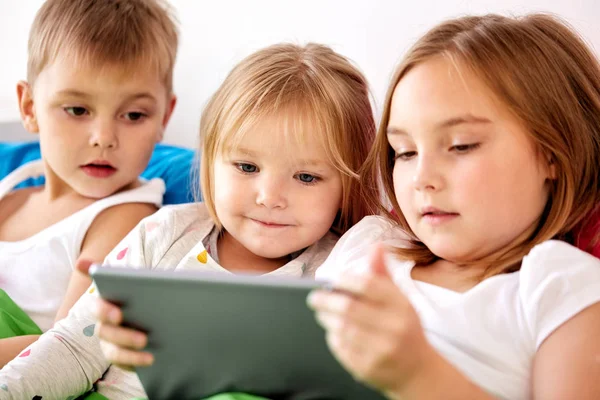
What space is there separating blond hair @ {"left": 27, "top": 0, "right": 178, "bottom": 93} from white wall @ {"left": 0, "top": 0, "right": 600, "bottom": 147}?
33 centimetres

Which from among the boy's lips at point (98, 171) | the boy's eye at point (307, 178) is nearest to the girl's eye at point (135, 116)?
the boy's lips at point (98, 171)

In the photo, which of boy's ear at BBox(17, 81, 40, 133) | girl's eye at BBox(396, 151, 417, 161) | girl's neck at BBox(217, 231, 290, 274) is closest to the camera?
girl's eye at BBox(396, 151, 417, 161)

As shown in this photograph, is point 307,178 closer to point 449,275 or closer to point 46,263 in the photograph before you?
point 449,275

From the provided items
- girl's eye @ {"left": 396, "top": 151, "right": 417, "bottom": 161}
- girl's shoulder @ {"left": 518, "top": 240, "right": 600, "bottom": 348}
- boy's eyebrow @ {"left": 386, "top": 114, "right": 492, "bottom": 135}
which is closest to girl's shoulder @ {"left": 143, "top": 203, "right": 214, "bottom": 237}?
girl's eye @ {"left": 396, "top": 151, "right": 417, "bottom": 161}

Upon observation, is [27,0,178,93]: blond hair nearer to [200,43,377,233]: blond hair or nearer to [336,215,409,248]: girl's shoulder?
[200,43,377,233]: blond hair

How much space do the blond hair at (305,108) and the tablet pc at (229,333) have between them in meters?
0.47

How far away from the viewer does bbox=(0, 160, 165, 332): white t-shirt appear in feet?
5.46

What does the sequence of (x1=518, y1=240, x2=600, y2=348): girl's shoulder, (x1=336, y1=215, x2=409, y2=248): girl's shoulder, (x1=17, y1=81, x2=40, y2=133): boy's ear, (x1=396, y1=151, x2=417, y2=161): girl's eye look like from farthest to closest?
(x1=17, y1=81, x2=40, y2=133): boy's ear, (x1=336, y1=215, x2=409, y2=248): girl's shoulder, (x1=396, y1=151, x2=417, y2=161): girl's eye, (x1=518, y1=240, x2=600, y2=348): girl's shoulder

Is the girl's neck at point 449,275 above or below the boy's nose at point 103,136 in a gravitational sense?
below

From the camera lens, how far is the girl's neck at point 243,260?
147 centimetres

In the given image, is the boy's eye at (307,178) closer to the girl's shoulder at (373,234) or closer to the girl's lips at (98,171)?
the girl's shoulder at (373,234)

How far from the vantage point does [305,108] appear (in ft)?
4.45

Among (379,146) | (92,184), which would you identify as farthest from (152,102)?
(379,146)

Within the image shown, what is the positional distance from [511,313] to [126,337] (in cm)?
49
